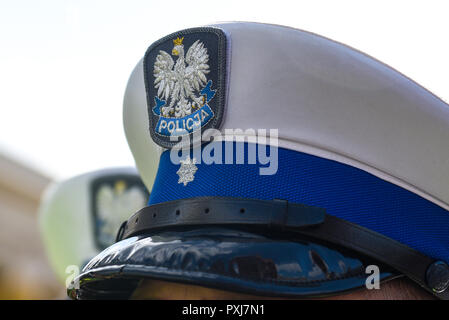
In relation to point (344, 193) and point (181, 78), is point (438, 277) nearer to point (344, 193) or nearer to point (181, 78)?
point (344, 193)

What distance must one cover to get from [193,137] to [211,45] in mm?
212

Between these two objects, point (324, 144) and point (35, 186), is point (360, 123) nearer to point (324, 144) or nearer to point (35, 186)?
point (324, 144)

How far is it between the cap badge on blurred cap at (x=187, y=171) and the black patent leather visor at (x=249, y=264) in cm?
18

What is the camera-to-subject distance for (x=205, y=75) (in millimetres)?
1494

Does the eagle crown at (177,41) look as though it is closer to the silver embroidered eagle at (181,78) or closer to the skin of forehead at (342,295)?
the silver embroidered eagle at (181,78)

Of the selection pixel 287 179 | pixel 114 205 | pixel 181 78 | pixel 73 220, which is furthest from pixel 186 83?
pixel 73 220

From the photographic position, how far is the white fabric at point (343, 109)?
1.41 metres

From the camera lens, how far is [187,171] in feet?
4.95

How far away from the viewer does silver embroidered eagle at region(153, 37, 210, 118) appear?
150 centimetres

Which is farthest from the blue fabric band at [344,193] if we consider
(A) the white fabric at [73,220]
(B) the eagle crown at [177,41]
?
(A) the white fabric at [73,220]

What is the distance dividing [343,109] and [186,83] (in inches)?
14.4
